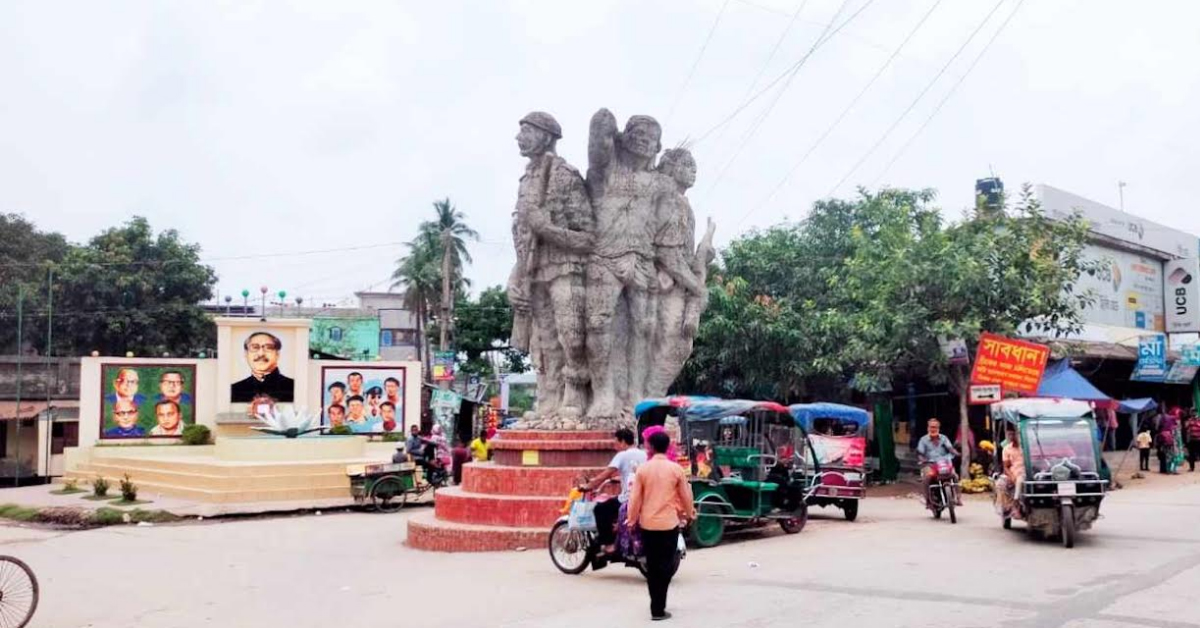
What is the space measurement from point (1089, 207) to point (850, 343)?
1090 cm

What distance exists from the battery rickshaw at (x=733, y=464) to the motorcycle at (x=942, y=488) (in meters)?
1.86

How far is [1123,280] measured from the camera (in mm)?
28781

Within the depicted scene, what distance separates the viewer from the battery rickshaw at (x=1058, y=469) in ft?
36.0

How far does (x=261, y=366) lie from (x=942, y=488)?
19460 mm

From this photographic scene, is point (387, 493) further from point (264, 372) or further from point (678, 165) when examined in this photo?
point (264, 372)

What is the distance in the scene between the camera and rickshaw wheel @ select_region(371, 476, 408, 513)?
18306 mm

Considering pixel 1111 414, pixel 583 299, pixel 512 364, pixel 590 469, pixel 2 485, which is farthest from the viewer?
pixel 512 364

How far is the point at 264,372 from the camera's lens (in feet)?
91.8

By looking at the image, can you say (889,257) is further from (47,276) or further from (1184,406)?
(47,276)

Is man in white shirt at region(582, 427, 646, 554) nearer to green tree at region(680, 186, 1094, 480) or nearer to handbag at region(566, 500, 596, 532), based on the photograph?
handbag at region(566, 500, 596, 532)

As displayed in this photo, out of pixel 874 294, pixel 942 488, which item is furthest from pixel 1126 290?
pixel 942 488

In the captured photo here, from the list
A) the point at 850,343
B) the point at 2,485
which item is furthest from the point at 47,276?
the point at 850,343

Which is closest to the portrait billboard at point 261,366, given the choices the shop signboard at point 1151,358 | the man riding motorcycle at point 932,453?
the man riding motorcycle at point 932,453

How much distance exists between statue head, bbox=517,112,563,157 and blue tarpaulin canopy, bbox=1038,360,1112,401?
1121 centimetres
